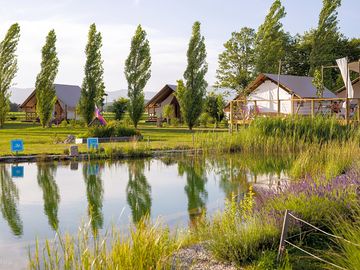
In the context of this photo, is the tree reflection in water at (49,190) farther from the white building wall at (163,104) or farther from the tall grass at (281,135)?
the white building wall at (163,104)

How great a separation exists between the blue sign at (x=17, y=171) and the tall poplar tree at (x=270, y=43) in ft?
94.1

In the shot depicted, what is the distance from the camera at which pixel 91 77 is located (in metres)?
37.0

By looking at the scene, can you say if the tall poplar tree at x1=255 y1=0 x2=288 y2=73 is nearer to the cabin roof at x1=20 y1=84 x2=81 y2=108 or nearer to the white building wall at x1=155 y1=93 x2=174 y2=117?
the white building wall at x1=155 y1=93 x2=174 y2=117

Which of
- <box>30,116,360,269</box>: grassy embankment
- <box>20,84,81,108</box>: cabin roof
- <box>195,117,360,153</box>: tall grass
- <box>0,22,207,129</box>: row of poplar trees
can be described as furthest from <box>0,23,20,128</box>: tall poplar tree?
<box>30,116,360,269</box>: grassy embankment

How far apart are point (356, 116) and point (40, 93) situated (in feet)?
77.4

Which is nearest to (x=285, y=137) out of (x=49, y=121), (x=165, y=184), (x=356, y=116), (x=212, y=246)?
(x=356, y=116)

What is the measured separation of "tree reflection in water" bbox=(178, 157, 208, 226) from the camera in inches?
354

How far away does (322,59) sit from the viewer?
40312 millimetres

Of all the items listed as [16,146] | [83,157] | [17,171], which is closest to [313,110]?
[83,157]

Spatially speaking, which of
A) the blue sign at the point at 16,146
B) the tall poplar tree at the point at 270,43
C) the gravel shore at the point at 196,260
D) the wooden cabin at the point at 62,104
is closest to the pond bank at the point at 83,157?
the blue sign at the point at 16,146

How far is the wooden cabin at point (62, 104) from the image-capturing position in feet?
146

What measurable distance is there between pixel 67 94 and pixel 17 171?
32694mm

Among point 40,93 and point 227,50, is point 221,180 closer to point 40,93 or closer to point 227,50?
point 40,93

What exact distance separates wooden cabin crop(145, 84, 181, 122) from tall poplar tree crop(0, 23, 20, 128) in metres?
13.9
